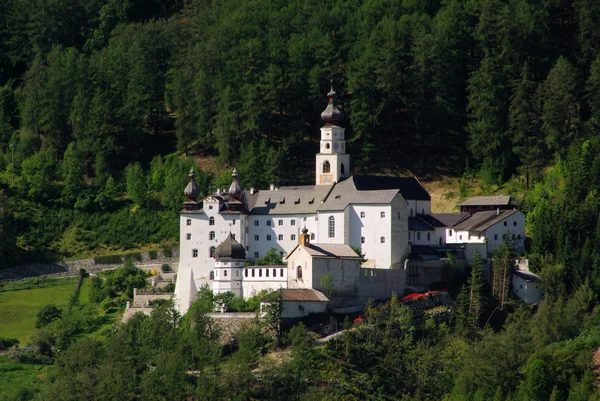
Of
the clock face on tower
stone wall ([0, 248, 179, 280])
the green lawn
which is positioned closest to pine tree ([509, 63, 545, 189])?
the clock face on tower

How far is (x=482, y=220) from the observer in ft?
256

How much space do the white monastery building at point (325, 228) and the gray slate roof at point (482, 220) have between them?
51 mm

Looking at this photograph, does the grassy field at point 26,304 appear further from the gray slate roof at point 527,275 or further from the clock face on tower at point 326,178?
the gray slate roof at point 527,275

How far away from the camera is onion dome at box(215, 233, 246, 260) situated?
74812mm

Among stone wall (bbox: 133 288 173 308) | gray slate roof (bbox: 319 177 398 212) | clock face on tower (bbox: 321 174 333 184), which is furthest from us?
clock face on tower (bbox: 321 174 333 184)

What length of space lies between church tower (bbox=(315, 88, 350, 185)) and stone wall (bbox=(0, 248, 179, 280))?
9.69m

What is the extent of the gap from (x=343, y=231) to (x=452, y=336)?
950cm

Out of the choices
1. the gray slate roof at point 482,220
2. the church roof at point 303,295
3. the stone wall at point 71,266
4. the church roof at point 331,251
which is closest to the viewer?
the church roof at point 303,295

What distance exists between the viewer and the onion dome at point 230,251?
74.8m

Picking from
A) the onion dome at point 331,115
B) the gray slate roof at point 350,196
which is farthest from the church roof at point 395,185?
the onion dome at point 331,115

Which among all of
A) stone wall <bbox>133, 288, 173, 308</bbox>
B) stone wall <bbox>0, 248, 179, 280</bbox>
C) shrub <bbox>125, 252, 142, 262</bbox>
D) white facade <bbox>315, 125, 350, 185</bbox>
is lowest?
stone wall <bbox>133, 288, 173, 308</bbox>

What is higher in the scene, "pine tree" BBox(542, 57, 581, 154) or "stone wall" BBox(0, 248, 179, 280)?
"pine tree" BBox(542, 57, 581, 154)

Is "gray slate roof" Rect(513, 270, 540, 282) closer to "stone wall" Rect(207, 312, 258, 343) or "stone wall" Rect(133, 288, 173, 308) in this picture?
"stone wall" Rect(207, 312, 258, 343)

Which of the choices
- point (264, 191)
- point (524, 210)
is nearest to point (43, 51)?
point (264, 191)
